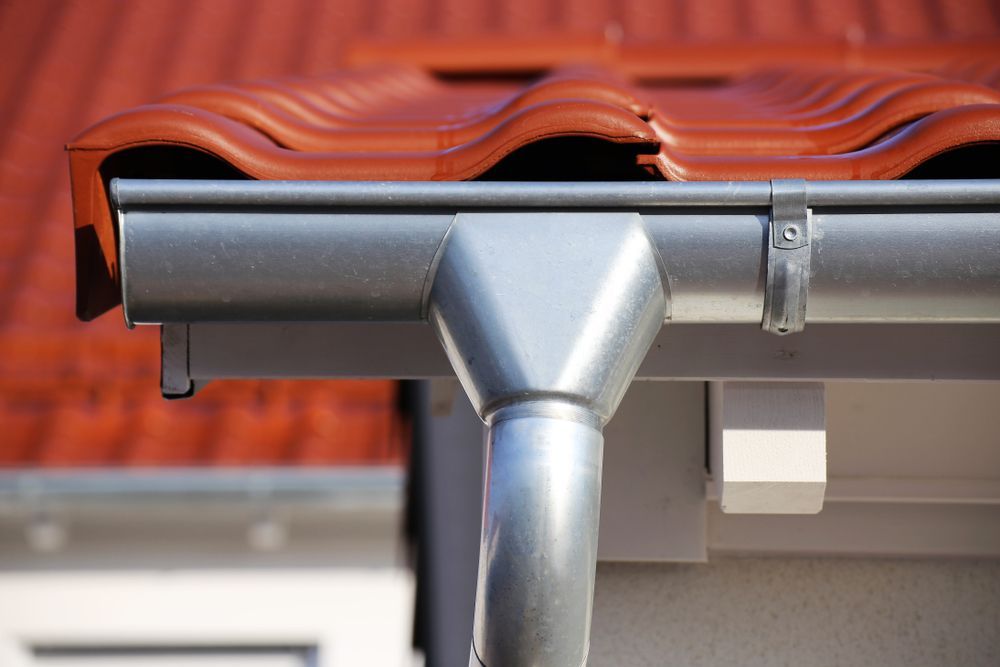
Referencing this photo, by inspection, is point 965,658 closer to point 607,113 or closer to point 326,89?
point 607,113

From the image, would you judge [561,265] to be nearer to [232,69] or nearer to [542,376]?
[542,376]

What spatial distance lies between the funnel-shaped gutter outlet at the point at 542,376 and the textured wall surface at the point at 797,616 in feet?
2.56

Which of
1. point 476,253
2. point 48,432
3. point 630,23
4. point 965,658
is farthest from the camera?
point 630,23

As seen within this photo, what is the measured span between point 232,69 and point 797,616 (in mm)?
2588

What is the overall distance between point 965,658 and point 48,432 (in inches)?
80.9

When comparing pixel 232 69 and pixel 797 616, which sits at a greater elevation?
pixel 232 69

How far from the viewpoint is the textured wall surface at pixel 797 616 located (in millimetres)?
1870

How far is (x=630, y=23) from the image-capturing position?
12.4 ft

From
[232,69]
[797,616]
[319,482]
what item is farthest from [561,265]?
[232,69]

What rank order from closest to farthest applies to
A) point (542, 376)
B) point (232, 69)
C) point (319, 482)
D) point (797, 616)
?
point (542, 376), point (797, 616), point (319, 482), point (232, 69)

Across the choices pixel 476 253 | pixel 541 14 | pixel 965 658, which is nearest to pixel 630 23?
pixel 541 14

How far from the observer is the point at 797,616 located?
6.23 feet

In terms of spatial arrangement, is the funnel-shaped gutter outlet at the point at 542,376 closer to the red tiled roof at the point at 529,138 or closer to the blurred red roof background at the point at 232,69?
the red tiled roof at the point at 529,138

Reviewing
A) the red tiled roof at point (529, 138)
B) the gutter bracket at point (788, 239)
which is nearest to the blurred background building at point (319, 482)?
the red tiled roof at point (529, 138)
